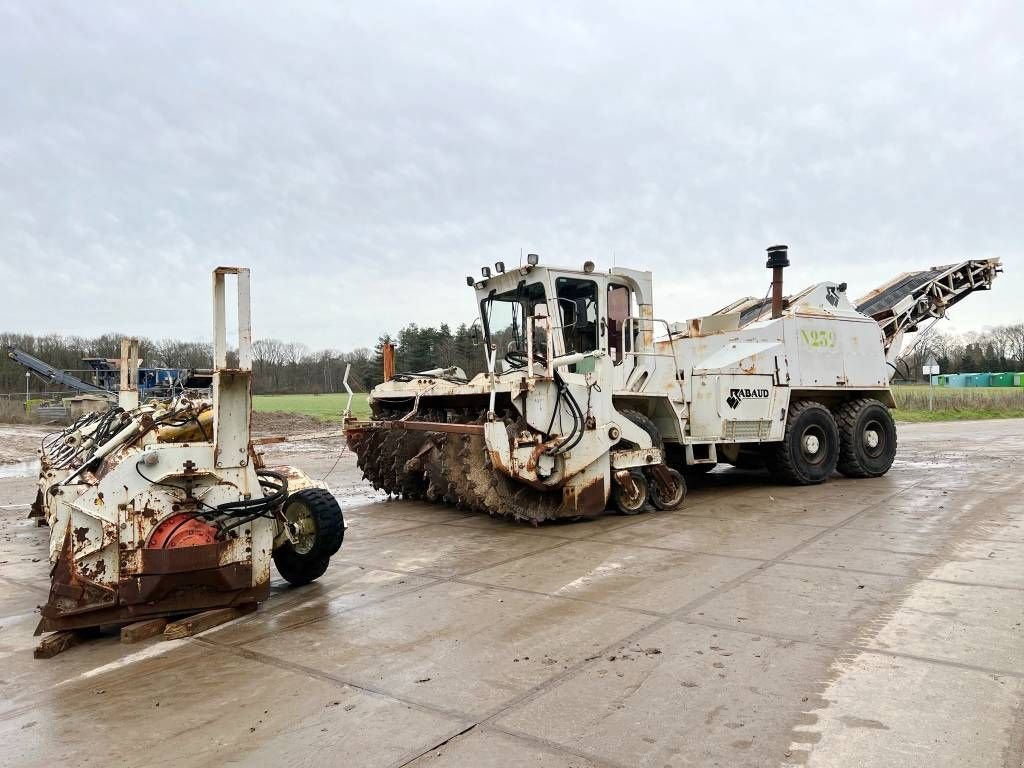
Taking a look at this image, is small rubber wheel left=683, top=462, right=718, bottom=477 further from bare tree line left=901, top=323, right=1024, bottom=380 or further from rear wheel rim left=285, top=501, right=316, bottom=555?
bare tree line left=901, top=323, right=1024, bottom=380

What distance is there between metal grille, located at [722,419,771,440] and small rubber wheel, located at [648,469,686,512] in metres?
1.06

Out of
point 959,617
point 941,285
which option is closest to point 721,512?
point 959,617

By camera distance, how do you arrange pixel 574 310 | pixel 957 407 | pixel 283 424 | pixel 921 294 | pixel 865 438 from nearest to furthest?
pixel 574 310 → pixel 865 438 → pixel 921 294 → pixel 283 424 → pixel 957 407

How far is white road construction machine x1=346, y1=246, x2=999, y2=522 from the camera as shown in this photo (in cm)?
753

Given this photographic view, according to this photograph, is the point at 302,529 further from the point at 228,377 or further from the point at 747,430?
the point at 747,430

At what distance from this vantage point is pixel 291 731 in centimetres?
310

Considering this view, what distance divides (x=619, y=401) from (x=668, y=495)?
1224 millimetres

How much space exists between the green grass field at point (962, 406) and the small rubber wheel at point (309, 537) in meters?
29.5

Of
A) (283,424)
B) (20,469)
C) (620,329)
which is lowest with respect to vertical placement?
(20,469)

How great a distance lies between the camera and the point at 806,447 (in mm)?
10445

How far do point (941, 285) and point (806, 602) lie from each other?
10216 mm

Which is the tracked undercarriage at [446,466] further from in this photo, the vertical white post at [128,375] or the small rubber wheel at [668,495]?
the vertical white post at [128,375]

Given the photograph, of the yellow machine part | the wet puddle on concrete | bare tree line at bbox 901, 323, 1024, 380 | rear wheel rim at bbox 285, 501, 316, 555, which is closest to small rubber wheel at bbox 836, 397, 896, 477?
rear wheel rim at bbox 285, 501, 316, 555

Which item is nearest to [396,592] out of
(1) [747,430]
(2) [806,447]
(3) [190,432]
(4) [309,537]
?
(4) [309,537]
